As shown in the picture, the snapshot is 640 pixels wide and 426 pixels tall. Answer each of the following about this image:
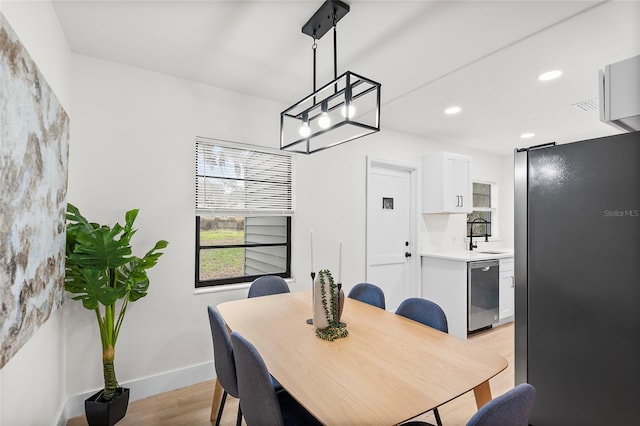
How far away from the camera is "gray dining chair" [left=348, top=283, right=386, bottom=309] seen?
8.09 feet

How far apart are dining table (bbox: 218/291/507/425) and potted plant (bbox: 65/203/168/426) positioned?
2.47ft

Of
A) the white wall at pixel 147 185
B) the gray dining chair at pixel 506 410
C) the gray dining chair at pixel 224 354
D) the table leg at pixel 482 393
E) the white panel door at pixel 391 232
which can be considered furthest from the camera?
the white panel door at pixel 391 232

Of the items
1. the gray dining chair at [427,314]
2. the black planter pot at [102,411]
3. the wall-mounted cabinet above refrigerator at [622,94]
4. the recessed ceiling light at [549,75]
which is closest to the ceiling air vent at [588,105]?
the recessed ceiling light at [549,75]

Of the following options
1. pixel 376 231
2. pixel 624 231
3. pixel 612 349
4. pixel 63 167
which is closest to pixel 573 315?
pixel 612 349

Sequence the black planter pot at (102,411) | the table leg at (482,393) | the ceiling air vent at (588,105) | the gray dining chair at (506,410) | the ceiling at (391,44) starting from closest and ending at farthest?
the gray dining chair at (506,410) < the table leg at (482,393) < the ceiling at (391,44) < the black planter pot at (102,411) < the ceiling air vent at (588,105)

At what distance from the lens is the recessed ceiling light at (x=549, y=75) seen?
251 centimetres

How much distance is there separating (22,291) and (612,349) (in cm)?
261

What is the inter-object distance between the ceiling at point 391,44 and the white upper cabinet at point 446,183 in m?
1.20

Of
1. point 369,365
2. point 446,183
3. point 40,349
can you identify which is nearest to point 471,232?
point 446,183

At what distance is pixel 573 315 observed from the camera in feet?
5.29

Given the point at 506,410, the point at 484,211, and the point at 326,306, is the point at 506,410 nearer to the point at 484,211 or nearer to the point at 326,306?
the point at 326,306

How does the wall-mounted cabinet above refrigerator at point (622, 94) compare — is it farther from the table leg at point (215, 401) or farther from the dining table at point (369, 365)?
the table leg at point (215, 401)

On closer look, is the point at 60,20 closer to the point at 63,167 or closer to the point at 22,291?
the point at 63,167

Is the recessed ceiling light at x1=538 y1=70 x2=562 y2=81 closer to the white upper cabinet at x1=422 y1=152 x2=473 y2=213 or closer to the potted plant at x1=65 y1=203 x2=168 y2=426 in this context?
the white upper cabinet at x1=422 y1=152 x2=473 y2=213
